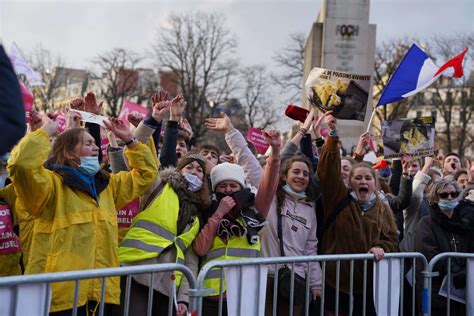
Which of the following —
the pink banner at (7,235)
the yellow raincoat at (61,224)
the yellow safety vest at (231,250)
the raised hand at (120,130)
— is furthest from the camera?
the yellow safety vest at (231,250)

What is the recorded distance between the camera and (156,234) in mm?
4742

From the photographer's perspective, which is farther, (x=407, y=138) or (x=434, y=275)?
(x=407, y=138)

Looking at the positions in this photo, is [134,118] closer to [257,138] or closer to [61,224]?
[61,224]

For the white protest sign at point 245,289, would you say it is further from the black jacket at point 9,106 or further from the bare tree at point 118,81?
the bare tree at point 118,81

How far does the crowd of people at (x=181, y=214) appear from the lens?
4.26 m

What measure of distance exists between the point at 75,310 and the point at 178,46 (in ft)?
142

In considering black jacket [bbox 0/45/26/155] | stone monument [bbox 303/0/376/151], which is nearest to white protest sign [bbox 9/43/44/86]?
black jacket [bbox 0/45/26/155]

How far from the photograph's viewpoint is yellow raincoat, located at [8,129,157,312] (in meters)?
3.97

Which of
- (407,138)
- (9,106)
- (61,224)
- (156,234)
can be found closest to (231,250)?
(156,234)

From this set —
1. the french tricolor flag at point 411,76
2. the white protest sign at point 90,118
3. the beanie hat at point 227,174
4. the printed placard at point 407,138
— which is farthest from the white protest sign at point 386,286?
the french tricolor flag at point 411,76

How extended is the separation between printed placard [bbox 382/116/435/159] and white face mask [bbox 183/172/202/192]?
322cm

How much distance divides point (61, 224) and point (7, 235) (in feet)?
2.51

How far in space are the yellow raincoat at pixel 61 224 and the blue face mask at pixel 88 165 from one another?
0.47 feet

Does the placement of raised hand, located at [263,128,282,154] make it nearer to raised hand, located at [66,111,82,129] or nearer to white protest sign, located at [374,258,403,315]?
white protest sign, located at [374,258,403,315]
